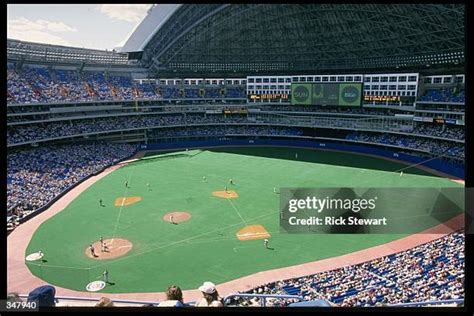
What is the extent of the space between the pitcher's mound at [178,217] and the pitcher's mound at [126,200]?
250 inches

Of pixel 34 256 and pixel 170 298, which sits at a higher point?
pixel 170 298

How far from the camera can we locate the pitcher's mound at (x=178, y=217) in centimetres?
3488

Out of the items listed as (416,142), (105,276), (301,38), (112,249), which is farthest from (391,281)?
(301,38)

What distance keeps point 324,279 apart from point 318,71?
194 feet

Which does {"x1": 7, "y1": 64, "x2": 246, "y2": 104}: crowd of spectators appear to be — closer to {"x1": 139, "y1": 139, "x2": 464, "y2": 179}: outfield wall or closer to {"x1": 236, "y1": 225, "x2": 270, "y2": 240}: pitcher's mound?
{"x1": 139, "y1": 139, "x2": 464, "y2": 179}: outfield wall

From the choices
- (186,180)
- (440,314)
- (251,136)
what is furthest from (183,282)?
(251,136)

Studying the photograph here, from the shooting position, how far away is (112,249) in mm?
29078

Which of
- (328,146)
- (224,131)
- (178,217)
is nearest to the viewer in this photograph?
(178,217)

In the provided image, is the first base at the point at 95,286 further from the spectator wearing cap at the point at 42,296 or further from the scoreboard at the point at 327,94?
the scoreboard at the point at 327,94

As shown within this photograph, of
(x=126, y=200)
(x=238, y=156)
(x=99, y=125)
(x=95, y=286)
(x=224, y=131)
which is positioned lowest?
(x=95, y=286)

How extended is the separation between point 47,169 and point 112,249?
2527 cm

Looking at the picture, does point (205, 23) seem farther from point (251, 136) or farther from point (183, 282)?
point (183, 282)

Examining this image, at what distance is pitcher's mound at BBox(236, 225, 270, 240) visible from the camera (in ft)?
102

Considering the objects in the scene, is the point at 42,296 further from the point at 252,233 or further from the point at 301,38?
the point at 301,38
